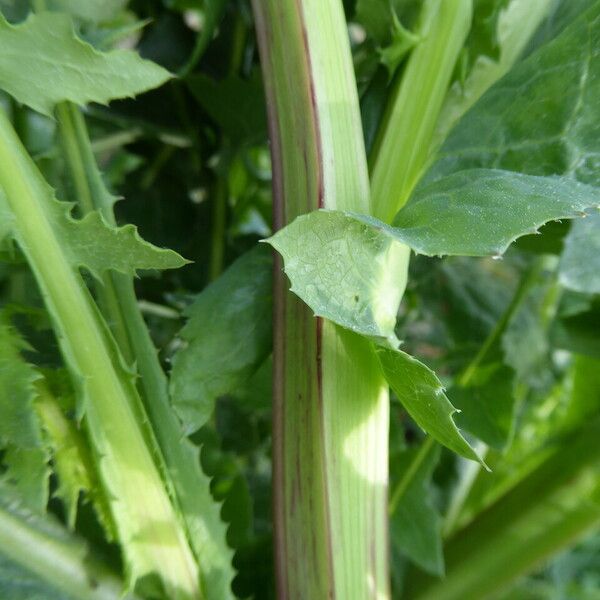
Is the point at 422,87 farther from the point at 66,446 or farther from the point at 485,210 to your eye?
the point at 66,446

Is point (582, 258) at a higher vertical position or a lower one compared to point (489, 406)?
higher

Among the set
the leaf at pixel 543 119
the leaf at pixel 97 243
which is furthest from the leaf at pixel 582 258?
the leaf at pixel 97 243

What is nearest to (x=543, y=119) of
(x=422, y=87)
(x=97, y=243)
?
(x=422, y=87)

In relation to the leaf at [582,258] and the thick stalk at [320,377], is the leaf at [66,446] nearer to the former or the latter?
the thick stalk at [320,377]

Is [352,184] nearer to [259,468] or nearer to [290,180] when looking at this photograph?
[290,180]

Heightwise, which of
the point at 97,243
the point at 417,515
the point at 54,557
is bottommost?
the point at 417,515

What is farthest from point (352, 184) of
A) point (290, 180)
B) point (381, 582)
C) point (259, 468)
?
point (259, 468)
